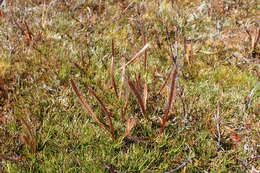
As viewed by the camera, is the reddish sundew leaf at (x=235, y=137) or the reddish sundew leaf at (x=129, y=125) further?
the reddish sundew leaf at (x=235, y=137)

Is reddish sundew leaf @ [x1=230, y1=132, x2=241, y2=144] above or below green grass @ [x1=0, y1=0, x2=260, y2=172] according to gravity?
below

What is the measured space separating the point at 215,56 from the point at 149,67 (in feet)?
3.23

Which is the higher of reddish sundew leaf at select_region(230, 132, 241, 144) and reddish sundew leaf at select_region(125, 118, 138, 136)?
reddish sundew leaf at select_region(125, 118, 138, 136)

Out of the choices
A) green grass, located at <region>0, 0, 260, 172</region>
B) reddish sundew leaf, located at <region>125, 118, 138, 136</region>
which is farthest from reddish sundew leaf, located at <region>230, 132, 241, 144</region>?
reddish sundew leaf, located at <region>125, 118, 138, 136</region>

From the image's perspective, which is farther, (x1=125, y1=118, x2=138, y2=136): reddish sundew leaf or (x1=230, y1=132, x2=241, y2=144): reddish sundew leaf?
(x1=230, y1=132, x2=241, y2=144): reddish sundew leaf

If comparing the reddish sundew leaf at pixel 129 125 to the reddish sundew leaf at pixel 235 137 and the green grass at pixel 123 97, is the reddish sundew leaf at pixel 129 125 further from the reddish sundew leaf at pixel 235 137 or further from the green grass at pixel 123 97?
the reddish sundew leaf at pixel 235 137

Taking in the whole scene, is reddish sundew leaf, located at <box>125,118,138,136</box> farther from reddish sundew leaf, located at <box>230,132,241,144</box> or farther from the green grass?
reddish sundew leaf, located at <box>230,132,241,144</box>

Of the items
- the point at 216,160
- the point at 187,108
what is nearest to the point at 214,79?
the point at 187,108

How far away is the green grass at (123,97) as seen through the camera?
2186 mm

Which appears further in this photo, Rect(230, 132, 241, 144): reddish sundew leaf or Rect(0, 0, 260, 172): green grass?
Rect(230, 132, 241, 144): reddish sundew leaf

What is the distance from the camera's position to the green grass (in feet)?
7.17

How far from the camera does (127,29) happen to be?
14.6ft

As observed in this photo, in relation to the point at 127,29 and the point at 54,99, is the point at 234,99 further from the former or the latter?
the point at 127,29

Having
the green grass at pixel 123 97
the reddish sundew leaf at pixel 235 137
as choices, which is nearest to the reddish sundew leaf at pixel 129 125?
the green grass at pixel 123 97
